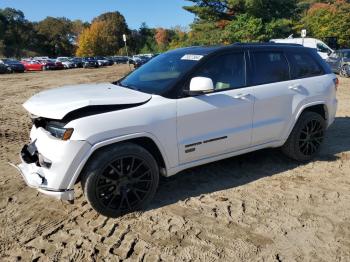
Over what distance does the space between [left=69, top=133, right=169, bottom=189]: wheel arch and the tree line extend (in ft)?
104

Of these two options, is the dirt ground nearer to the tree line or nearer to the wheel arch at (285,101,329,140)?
the wheel arch at (285,101,329,140)

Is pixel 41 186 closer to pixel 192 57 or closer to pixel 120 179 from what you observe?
pixel 120 179

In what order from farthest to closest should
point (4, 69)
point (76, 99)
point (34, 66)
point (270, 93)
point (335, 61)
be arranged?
1. point (34, 66)
2. point (4, 69)
3. point (335, 61)
4. point (270, 93)
5. point (76, 99)

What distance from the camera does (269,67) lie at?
509 centimetres

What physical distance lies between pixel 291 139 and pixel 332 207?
55.8 inches

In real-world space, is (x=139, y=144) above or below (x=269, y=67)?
below

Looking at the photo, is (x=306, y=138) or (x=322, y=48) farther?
(x=322, y=48)

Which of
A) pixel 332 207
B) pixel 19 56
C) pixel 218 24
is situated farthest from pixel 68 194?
pixel 19 56

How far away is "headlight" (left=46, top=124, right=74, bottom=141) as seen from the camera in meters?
3.60

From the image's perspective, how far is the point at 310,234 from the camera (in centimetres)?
363

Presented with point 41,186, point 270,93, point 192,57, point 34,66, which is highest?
point 192,57

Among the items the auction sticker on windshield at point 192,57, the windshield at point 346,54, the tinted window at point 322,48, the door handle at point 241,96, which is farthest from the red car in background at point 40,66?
the door handle at point 241,96

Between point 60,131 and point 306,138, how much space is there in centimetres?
356

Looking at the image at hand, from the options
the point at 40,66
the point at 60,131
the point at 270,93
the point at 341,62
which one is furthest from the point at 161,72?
the point at 40,66
